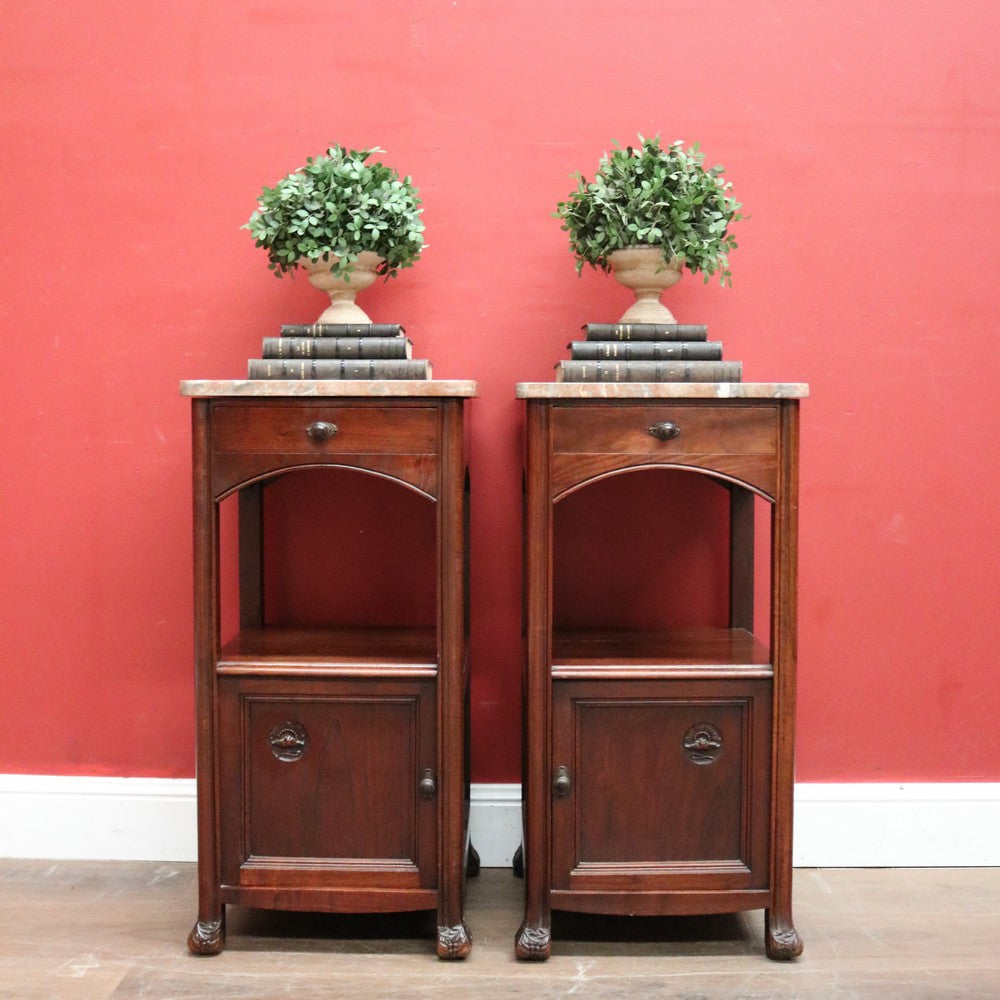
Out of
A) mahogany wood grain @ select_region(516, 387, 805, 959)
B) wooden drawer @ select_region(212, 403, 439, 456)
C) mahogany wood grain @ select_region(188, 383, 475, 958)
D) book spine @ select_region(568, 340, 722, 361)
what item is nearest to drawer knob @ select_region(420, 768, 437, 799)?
mahogany wood grain @ select_region(188, 383, 475, 958)

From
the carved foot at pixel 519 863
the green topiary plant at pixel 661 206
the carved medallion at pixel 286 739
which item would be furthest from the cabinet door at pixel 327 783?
the green topiary plant at pixel 661 206

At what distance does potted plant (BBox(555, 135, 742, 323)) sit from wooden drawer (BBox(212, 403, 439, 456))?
1.70 ft

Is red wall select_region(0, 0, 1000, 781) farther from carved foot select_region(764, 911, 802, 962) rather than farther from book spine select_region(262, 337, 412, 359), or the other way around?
carved foot select_region(764, 911, 802, 962)

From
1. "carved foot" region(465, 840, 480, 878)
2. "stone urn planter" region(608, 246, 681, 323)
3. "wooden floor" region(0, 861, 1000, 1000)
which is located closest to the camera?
"wooden floor" region(0, 861, 1000, 1000)

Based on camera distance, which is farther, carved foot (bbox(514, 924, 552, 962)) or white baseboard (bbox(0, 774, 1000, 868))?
white baseboard (bbox(0, 774, 1000, 868))

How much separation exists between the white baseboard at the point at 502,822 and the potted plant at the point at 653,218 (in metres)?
1.18

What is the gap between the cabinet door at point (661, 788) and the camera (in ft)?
6.15

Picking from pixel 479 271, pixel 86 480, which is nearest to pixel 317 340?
pixel 479 271

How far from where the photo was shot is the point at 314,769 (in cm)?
190

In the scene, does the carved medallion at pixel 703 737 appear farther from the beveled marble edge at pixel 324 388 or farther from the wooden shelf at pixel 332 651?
the beveled marble edge at pixel 324 388

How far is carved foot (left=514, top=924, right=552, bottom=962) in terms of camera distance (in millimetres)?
1873

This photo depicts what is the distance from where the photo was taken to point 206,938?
189cm

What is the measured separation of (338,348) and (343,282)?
0.64 feet

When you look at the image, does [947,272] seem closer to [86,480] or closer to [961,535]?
[961,535]
